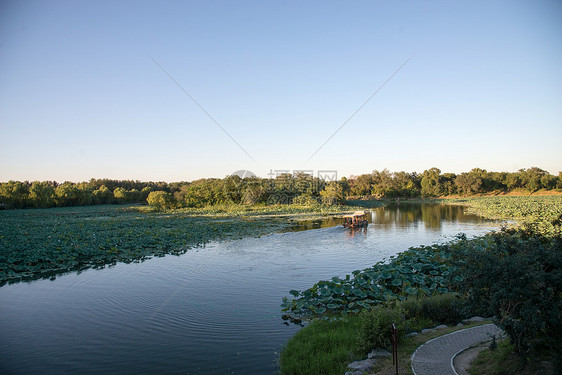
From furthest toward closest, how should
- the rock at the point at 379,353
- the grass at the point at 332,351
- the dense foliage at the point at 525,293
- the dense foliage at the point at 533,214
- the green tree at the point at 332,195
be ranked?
the green tree at the point at 332,195 < the dense foliage at the point at 533,214 < the rock at the point at 379,353 < the grass at the point at 332,351 < the dense foliage at the point at 525,293

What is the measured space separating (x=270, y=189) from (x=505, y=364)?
210ft

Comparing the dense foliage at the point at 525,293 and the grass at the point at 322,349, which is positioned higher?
the dense foliage at the point at 525,293

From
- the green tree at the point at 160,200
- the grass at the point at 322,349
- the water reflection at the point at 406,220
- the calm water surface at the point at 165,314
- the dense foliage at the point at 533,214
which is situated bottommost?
the calm water surface at the point at 165,314

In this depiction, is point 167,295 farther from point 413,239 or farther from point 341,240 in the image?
point 413,239

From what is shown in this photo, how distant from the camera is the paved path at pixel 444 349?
5.55m

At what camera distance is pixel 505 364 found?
17.1ft

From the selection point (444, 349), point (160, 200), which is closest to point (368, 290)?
point (444, 349)

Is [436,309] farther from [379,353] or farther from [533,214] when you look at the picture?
[533,214]

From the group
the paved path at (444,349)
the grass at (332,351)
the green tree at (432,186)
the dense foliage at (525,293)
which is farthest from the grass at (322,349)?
the green tree at (432,186)

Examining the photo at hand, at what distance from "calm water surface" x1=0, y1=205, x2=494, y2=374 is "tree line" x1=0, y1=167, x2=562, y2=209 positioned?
1723 inches

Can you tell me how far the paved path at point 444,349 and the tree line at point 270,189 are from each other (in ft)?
185

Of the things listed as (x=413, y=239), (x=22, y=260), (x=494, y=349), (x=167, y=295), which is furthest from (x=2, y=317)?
→ (x=413, y=239)

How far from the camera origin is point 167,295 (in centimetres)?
1284

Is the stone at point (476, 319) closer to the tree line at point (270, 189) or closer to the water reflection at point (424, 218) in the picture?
the water reflection at point (424, 218)
